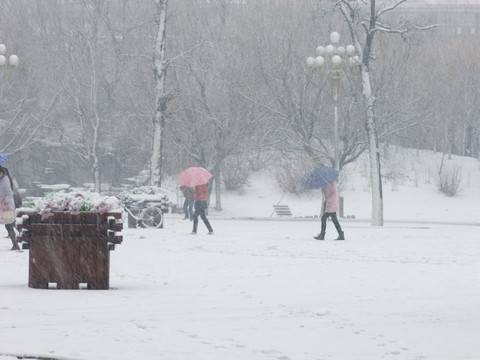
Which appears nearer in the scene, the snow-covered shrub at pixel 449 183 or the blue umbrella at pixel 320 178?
the blue umbrella at pixel 320 178

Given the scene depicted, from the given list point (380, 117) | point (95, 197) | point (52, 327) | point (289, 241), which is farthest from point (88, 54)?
point (52, 327)

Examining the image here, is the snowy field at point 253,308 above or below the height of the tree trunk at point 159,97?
below

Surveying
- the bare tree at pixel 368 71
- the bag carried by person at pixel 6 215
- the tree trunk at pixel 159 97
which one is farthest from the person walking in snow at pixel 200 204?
the tree trunk at pixel 159 97

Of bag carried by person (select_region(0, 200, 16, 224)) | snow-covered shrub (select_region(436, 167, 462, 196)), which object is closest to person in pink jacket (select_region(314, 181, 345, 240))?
bag carried by person (select_region(0, 200, 16, 224))

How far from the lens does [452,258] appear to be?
19531mm

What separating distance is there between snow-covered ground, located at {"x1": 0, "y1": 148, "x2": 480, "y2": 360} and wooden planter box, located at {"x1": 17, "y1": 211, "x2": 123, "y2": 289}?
0.29m

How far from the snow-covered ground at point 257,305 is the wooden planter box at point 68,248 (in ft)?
0.96

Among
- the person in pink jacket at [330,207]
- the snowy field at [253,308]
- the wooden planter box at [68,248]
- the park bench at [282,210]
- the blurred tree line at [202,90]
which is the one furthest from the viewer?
the park bench at [282,210]

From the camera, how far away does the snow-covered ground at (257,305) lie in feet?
28.9

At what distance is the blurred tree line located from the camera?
49.2 m

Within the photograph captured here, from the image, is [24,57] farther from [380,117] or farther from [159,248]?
[159,248]

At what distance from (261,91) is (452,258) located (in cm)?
3167

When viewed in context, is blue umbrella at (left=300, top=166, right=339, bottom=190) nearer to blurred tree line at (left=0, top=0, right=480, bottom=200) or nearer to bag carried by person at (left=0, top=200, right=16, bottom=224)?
bag carried by person at (left=0, top=200, right=16, bottom=224)

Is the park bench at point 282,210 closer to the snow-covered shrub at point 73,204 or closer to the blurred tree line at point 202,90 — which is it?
the blurred tree line at point 202,90
